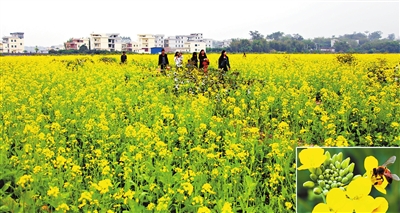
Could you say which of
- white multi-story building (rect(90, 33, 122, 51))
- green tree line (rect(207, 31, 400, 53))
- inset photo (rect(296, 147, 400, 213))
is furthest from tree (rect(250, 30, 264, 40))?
inset photo (rect(296, 147, 400, 213))

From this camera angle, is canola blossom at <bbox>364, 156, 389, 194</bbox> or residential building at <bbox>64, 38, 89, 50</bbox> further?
residential building at <bbox>64, 38, 89, 50</bbox>

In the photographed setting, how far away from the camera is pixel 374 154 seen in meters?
1.87

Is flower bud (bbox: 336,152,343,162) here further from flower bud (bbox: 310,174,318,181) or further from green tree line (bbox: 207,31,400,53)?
green tree line (bbox: 207,31,400,53)

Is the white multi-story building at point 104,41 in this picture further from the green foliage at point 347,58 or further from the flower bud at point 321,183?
the flower bud at point 321,183

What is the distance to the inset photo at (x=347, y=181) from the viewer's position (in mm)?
1650

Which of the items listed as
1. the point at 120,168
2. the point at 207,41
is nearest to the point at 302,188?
the point at 120,168

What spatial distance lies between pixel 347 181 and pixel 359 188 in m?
0.12

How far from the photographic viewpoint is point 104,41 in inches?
480

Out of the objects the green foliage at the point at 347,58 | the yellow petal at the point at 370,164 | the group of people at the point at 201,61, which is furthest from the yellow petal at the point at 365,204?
the green foliage at the point at 347,58

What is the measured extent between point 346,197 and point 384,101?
3955mm

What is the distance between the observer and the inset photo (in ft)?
5.41

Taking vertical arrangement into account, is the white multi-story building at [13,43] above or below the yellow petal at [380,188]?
above

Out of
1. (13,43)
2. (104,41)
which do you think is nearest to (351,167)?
(13,43)

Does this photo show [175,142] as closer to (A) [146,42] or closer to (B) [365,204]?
(B) [365,204]
